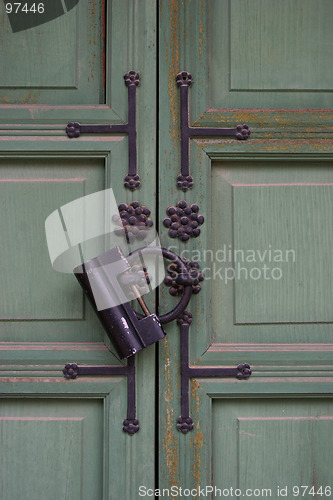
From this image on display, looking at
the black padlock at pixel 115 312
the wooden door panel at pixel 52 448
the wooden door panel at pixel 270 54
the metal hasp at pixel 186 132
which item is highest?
the wooden door panel at pixel 270 54

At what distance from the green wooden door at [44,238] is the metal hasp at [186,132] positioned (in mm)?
51

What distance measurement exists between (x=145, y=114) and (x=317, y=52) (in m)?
0.33

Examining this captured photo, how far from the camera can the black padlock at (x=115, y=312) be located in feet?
2.76

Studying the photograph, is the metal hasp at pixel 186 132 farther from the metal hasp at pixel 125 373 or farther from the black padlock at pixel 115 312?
the metal hasp at pixel 125 373

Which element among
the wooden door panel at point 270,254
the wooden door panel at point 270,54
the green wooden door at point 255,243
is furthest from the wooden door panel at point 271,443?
the wooden door panel at point 270,54

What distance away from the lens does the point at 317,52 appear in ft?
3.14

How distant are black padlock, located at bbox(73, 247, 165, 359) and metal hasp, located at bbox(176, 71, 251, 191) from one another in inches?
7.6

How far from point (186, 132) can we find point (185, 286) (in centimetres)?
27

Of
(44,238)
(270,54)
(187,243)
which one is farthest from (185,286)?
(270,54)

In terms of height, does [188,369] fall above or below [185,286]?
below

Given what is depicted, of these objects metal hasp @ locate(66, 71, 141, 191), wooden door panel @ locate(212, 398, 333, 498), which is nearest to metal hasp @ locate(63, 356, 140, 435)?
wooden door panel @ locate(212, 398, 333, 498)

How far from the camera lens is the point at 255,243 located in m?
0.93

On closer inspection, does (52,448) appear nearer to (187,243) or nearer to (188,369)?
(188,369)

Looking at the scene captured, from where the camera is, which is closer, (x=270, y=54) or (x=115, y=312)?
(x=115, y=312)
